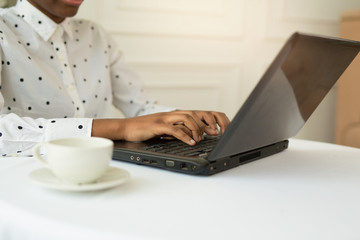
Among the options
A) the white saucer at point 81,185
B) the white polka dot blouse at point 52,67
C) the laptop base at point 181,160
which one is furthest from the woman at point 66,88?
the white saucer at point 81,185

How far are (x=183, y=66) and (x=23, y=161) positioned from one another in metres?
1.38

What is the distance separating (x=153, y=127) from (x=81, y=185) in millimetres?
316

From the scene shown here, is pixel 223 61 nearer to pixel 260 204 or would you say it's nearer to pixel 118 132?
pixel 118 132

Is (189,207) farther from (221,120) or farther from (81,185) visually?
(221,120)

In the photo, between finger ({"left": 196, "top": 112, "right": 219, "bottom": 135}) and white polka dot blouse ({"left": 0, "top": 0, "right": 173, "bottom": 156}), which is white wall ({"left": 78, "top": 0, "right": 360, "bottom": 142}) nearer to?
white polka dot blouse ({"left": 0, "top": 0, "right": 173, "bottom": 156})

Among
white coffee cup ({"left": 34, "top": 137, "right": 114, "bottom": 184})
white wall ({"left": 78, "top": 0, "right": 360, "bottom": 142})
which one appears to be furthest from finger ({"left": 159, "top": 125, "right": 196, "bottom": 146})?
white wall ({"left": 78, "top": 0, "right": 360, "bottom": 142})

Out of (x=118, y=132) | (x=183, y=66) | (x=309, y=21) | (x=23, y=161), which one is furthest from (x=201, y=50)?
(x=23, y=161)

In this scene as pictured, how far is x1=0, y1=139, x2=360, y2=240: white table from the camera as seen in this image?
0.49 m

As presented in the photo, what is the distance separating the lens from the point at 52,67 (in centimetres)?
132

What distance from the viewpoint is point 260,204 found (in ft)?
1.92

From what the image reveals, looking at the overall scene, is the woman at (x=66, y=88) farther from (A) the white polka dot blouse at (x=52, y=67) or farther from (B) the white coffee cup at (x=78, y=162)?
(B) the white coffee cup at (x=78, y=162)

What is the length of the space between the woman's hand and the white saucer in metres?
0.22

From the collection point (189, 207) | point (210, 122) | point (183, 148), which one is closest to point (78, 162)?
point (189, 207)

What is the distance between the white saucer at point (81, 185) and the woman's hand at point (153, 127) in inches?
8.6
